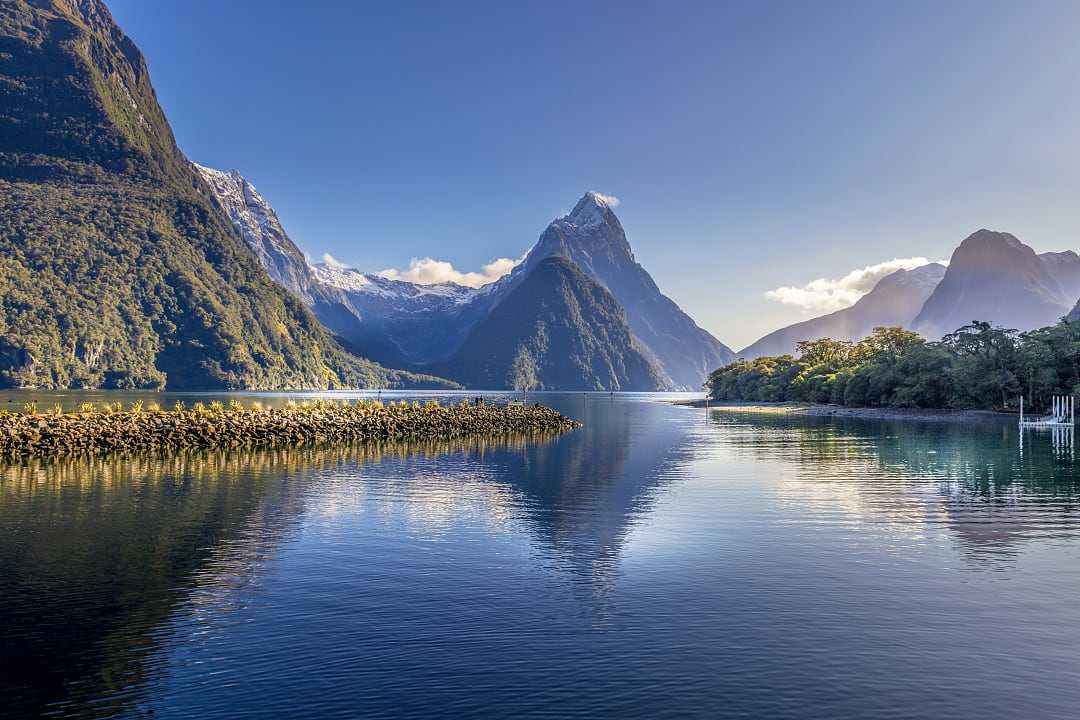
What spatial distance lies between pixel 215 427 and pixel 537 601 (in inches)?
2162

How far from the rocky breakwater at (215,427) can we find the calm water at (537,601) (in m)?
20.0

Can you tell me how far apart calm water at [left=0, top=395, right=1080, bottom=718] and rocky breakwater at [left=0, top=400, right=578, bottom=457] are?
20.0 metres

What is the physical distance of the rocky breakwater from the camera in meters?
58.8

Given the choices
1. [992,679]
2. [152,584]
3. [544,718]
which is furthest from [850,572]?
[152,584]

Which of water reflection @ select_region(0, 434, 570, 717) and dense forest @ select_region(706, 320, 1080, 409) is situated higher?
dense forest @ select_region(706, 320, 1080, 409)

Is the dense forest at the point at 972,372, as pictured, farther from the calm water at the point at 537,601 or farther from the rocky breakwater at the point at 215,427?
the calm water at the point at 537,601

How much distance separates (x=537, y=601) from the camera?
1945 centimetres

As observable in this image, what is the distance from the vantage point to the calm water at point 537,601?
45.1 feet

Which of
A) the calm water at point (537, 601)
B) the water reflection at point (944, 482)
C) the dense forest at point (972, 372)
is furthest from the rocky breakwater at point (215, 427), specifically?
the dense forest at point (972, 372)

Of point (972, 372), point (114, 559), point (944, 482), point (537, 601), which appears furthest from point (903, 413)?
point (114, 559)

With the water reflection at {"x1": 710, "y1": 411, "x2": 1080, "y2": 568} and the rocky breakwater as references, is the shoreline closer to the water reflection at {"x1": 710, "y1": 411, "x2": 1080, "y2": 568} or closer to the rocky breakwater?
the water reflection at {"x1": 710, "y1": 411, "x2": 1080, "y2": 568}

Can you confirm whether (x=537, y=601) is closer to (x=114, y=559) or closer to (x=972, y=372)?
(x=114, y=559)

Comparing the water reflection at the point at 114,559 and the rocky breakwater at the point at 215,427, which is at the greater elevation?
the rocky breakwater at the point at 215,427

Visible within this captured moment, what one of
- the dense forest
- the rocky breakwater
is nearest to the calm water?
the rocky breakwater
